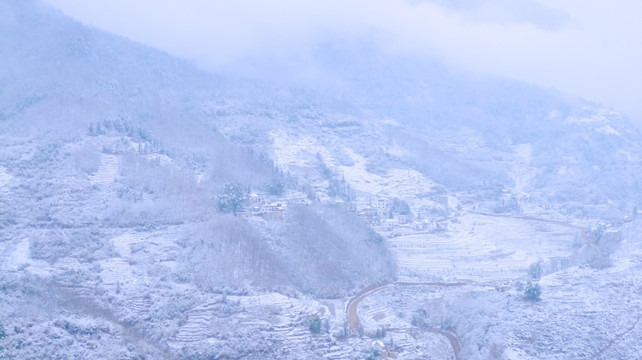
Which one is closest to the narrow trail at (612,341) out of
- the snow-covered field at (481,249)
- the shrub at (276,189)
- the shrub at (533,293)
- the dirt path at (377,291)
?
the shrub at (533,293)

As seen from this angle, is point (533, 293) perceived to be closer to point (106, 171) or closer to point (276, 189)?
point (276, 189)

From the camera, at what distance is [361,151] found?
82.8 meters

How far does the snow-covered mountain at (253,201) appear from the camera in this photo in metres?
40.5

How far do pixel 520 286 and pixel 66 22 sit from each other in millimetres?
70726

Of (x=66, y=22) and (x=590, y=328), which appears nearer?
(x=590, y=328)

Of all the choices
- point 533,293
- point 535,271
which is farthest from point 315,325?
point 535,271

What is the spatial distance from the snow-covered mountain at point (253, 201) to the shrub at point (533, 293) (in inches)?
54.1

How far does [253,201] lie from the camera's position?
191 feet

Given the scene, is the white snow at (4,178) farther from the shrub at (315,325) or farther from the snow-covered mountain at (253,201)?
the shrub at (315,325)

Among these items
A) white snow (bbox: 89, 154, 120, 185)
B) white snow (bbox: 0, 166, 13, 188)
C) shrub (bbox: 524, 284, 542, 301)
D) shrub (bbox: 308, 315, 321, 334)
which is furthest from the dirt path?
white snow (bbox: 0, 166, 13, 188)

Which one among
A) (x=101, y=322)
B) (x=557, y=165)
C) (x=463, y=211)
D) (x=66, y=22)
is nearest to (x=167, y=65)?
(x=66, y=22)

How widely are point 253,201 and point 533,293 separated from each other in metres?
24.8

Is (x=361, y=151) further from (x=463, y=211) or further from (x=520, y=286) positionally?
(x=520, y=286)

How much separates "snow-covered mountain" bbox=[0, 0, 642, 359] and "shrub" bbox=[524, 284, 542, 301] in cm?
137
